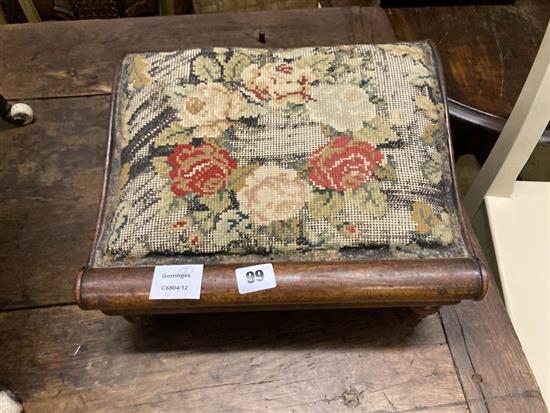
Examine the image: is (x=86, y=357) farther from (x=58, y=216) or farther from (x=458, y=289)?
(x=458, y=289)

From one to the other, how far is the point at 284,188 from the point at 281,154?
55mm

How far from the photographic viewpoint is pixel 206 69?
2.37 feet

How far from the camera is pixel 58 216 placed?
84 centimetres

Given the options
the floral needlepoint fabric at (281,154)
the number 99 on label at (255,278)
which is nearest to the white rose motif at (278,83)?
the floral needlepoint fabric at (281,154)

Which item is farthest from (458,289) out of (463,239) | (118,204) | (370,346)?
(118,204)

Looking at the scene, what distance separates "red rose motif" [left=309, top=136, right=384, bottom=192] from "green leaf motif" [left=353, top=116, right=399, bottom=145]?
0.03 feet

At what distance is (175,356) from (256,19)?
0.77 m

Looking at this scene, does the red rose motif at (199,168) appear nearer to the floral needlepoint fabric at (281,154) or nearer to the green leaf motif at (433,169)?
the floral needlepoint fabric at (281,154)

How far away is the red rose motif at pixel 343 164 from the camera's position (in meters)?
0.62

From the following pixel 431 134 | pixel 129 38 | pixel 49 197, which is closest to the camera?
pixel 431 134

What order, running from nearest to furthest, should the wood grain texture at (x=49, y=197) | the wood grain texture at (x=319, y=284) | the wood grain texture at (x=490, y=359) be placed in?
1. the wood grain texture at (x=319, y=284)
2. the wood grain texture at (x=490, y=359)
3. the wood grain texture at (x=49, y=197)

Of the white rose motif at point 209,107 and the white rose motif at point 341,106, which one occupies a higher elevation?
the white rose motif at point 341,106

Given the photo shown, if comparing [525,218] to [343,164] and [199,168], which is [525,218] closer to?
[343,164]

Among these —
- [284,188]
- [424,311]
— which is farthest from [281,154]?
[424,311]
